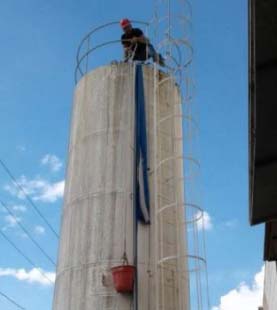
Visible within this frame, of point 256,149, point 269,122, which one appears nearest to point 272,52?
point 269,122

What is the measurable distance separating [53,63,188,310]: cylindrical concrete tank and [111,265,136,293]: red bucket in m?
0.16

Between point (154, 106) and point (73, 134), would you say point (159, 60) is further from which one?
point (73, 134)

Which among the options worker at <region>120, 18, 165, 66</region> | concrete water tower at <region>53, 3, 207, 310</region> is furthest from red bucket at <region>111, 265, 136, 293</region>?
worker at <region>120, 18, 165, 66</region>

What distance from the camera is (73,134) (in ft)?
36.1

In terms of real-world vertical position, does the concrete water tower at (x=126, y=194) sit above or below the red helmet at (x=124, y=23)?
below

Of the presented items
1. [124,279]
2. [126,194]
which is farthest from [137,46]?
[124,279]

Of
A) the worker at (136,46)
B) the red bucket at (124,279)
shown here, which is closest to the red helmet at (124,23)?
the worker at (136,46)

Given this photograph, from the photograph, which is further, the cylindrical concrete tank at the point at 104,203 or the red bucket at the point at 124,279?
the cylindrical concrete tank at the point at 104,203

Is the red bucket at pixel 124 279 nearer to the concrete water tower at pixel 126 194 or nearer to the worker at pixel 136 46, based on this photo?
the concrete water tower at pixel 126 194

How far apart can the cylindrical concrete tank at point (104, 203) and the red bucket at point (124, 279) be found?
6.3 inches

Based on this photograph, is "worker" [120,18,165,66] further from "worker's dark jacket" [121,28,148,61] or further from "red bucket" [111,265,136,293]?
"red bucket" [111,265,136,293]

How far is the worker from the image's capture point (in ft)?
37.9

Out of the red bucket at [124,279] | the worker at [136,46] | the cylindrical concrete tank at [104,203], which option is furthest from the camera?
the worker at [136,46]

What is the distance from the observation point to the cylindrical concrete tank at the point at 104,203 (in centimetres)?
890
